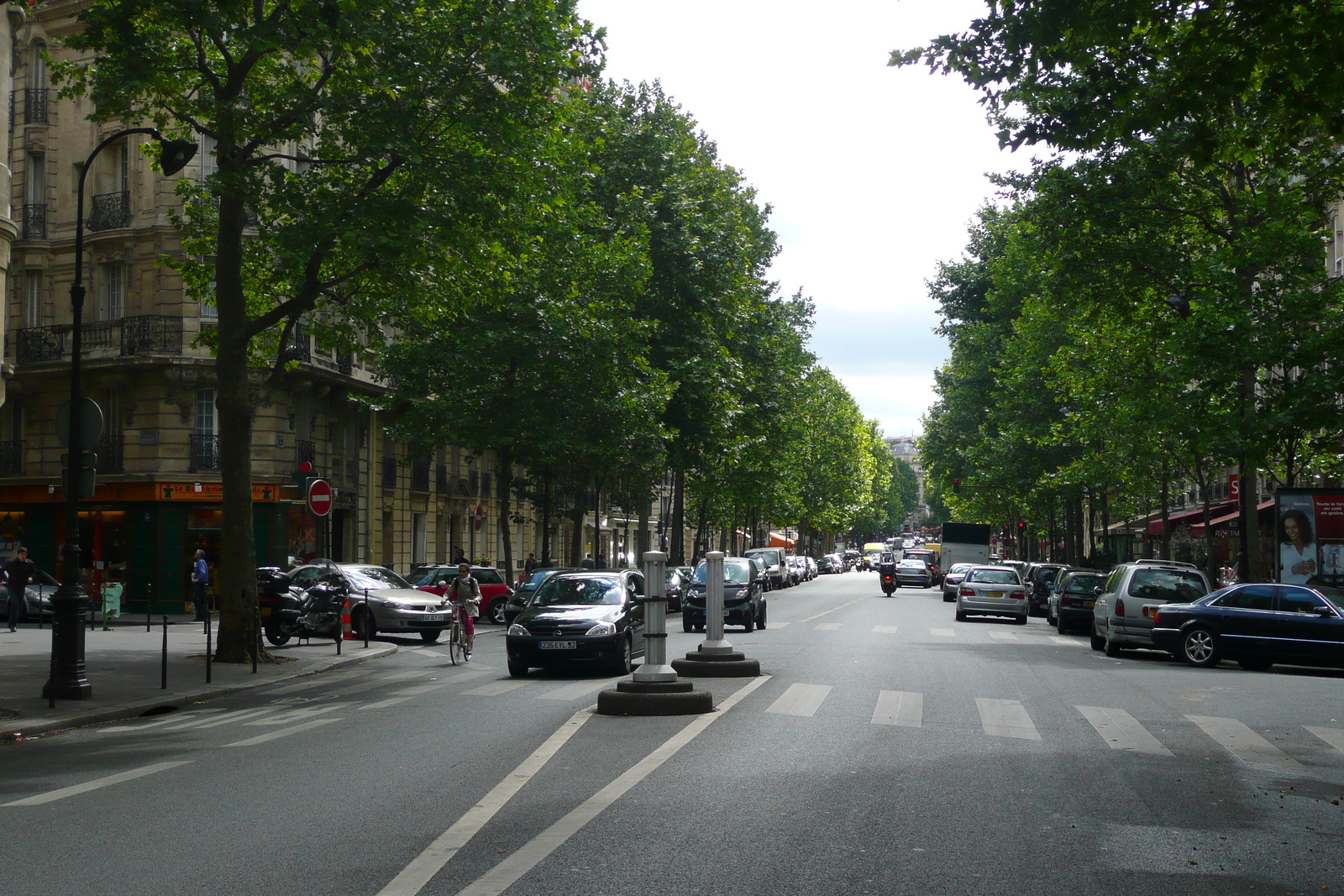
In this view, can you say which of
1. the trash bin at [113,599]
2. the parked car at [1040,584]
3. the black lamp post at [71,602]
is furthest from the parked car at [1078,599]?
the trash bin at [113,599]

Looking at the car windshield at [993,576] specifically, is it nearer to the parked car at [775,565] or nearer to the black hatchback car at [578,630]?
the black hatchback car at [578,630]

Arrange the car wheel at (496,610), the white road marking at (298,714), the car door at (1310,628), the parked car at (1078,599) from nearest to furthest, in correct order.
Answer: the white road marking at (298,714) → the car door at (1310,628) → the parked car at (1078,599) → the car wheel at (496,610)

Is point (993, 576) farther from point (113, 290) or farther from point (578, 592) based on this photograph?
point (113, 290)

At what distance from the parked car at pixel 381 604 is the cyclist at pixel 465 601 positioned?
447 cm

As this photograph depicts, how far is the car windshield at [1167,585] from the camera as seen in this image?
23250mm

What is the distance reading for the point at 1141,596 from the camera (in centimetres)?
2325

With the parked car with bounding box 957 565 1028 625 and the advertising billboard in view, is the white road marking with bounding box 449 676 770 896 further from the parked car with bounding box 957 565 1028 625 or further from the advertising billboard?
the parked car with bounding box 957 565 1028 625

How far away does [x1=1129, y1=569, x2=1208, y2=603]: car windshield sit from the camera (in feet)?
76.3

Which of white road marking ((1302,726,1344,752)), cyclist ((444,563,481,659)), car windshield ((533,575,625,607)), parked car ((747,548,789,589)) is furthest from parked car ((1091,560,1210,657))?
parked car ((747,548,789,589))

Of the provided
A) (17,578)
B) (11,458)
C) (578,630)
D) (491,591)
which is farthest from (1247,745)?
(11,458)

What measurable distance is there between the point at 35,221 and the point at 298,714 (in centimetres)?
3196

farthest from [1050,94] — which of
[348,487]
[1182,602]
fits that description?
[348,487]

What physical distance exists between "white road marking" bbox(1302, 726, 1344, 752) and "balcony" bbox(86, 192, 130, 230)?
35.5 m

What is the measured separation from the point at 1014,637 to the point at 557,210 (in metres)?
14.0
